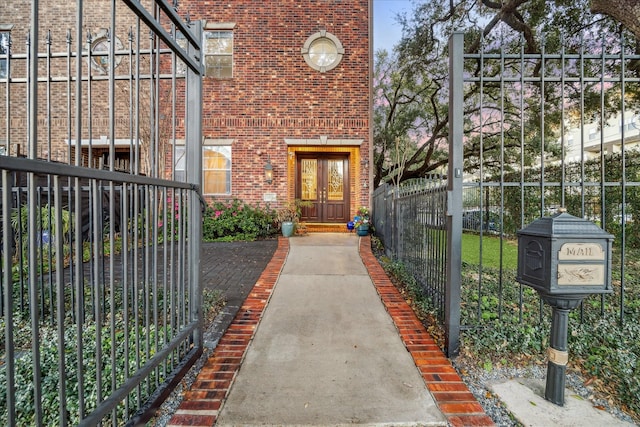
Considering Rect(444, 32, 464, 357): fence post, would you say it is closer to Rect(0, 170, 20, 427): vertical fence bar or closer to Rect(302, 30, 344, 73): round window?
Rect(0, 170, 20, 427): vertical fence bar

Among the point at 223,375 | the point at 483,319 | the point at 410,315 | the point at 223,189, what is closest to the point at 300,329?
the point at 223,375

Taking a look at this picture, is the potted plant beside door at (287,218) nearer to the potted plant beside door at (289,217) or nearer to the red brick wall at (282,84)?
the potted plant beside door at (289,217)

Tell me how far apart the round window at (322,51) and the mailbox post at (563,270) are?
815cm

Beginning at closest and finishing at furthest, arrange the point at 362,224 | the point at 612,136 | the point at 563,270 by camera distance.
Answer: the point at 563,270, the point at 362,224, the point at 612,136

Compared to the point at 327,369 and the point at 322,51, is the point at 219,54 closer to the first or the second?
the point at 322,51

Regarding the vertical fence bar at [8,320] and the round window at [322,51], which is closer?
the vertical fence bar at [8,320]

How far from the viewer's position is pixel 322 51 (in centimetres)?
908

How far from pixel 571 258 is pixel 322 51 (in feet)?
28.4

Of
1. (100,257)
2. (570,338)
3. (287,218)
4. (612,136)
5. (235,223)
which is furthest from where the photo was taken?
(612,136)

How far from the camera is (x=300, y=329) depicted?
3080mm

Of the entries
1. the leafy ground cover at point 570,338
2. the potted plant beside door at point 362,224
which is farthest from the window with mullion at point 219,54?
the leafy ground cover at point 570,338

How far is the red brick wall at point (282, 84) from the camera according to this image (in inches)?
355

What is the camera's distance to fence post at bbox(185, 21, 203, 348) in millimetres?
2500

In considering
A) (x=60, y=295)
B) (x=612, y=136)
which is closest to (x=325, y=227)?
(x=60, y=295)
